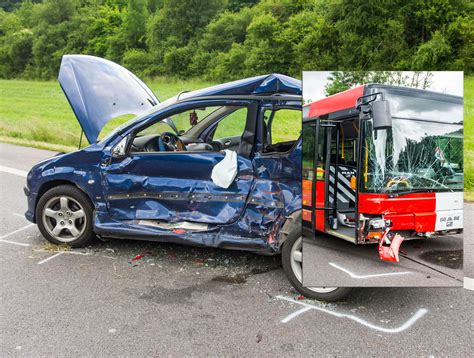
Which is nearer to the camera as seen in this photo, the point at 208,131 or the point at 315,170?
the point at 315,170

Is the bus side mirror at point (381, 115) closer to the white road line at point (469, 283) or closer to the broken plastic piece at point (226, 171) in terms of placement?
the broken plastic piece at point (226, 171)

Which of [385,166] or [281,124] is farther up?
[281,124]

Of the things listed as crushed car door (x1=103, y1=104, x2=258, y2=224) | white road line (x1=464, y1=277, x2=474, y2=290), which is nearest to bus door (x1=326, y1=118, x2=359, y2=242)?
crushed car door (x1=103, y1=104, x2=258, y2=224)

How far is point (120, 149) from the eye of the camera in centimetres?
507

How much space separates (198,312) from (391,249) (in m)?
1.84

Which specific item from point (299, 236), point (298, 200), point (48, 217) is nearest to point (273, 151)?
point (298, 200)

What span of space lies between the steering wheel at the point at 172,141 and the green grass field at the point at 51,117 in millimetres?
1082

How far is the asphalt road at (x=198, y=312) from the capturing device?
3.42m

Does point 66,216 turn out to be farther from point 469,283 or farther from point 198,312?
point 469,283

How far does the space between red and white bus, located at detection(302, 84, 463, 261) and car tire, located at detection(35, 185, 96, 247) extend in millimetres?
3354

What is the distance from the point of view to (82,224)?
213 inches

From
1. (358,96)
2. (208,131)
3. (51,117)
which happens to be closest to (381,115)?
(358,96)

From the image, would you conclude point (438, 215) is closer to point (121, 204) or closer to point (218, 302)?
point (218, 302)

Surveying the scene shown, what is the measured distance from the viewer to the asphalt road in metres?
3.42
